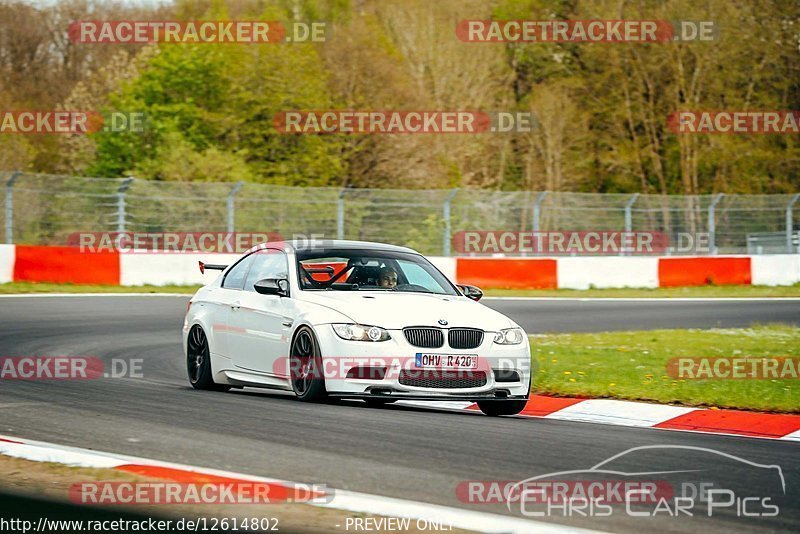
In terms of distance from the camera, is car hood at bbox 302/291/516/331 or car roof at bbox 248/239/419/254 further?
car roof at bbox 248/239/419/254

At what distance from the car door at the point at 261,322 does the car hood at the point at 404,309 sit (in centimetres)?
34

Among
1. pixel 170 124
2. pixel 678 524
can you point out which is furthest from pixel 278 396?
pixel 170 124

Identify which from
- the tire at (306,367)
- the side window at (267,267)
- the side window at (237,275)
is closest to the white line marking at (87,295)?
the side window at (237,275)

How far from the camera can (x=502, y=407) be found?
10039mm

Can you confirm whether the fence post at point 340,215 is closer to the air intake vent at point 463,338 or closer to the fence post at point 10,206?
the fence post at point 10,206

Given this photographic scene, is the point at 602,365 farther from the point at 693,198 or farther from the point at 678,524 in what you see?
the point at 693,198

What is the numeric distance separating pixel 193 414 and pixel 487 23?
143ft

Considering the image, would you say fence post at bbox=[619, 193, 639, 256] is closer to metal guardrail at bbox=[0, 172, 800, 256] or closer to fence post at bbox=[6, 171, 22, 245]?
metal guardrail at bbox=[0, 172, 800, 256]

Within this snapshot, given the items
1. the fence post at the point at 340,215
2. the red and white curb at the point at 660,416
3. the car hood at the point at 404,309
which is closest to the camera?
the red and white curb at the point at 660,416

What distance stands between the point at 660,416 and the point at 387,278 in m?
2.51

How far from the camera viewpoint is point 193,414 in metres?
8.98

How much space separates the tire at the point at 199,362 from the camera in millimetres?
11266

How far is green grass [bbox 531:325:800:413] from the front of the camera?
424 inches

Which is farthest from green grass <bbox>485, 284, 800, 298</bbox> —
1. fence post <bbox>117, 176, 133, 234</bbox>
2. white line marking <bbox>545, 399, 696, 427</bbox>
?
white line marking <bbox>545, 399, 696, 427</bbox>
